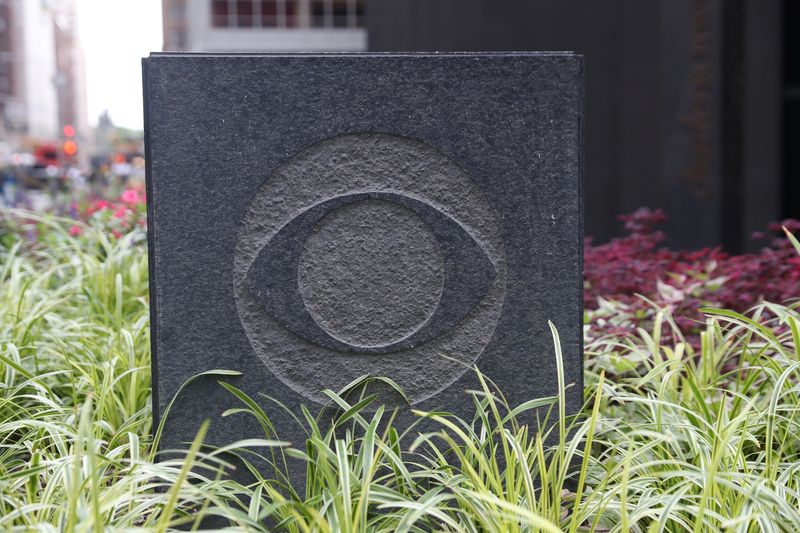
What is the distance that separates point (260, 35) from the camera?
1364 inches

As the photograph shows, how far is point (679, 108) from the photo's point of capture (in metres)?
8.11

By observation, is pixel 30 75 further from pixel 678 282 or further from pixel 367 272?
pixel 367 272

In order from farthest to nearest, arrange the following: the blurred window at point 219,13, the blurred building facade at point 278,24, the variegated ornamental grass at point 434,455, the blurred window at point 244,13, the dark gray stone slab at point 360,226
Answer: the blurred window at point 244,13 < the blurred window at point 219,13 < the blurred building facade at point 278,24 < the dark gray stone slab at point 360,226 < the variegated ornamental grass at point 434,455

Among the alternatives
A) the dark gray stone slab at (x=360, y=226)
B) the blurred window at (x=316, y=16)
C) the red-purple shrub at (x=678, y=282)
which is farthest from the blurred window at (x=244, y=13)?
the dark gray stone slab at (x=360, y=226)

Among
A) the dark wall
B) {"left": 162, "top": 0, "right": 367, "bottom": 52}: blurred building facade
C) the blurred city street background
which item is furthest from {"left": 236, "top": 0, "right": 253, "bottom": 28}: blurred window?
the dark wall

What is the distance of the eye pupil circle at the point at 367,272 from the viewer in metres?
2.81

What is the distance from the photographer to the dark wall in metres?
7.50

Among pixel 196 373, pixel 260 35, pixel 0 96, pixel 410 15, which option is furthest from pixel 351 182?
pixel 0 96

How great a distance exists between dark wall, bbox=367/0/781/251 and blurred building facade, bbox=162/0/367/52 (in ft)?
82.3

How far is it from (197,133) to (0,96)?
8133cm

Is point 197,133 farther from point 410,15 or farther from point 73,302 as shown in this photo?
point 410,15

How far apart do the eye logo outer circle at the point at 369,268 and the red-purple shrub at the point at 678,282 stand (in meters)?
1.07

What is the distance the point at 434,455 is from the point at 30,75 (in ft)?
320

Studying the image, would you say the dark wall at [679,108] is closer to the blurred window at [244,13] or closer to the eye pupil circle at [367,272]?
the eye pupil circle at [367,272]
